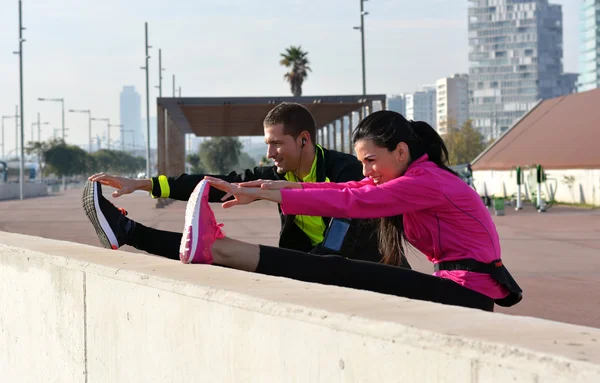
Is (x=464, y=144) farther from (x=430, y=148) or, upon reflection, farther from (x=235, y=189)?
(x=235, y=189)

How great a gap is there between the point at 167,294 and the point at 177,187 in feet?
7.84

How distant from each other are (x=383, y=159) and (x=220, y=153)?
139m

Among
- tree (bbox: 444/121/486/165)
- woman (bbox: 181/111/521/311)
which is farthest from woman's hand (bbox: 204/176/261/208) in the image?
tree (bbox: 444/121/486/165)

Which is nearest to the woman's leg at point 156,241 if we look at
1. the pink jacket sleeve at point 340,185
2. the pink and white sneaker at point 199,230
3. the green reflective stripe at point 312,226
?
the green reflective stripe at point 312,226

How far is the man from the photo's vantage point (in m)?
5.57

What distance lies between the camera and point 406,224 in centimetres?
474

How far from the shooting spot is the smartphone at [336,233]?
5426mm

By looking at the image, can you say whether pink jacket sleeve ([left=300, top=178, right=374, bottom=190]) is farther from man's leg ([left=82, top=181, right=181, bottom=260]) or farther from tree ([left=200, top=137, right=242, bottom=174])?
tree ([left=200, top=137, right=242, bottom=174])

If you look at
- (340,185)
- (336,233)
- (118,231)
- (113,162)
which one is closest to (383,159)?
(340,185)

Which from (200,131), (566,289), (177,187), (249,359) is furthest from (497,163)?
(249,359)

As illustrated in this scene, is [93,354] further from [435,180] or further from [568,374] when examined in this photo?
[568,374]

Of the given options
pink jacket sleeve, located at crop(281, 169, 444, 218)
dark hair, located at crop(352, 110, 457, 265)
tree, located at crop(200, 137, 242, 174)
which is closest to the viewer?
pink jacket sleeve, located at crop(281, 169, 444, 218)

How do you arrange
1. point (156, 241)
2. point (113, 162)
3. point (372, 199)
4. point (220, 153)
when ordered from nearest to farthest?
point (372, 199) → point (156, 241) → point (220, 153) → point (113, 162)

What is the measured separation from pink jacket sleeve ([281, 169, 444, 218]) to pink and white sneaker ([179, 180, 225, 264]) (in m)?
0.35
